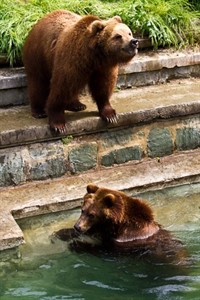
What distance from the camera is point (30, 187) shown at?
657cm

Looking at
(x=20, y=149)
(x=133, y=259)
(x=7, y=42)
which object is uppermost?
(x=7, y=42)

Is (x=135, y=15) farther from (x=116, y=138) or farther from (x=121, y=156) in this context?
(x=121, y=156)

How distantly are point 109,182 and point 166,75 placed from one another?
1.97m

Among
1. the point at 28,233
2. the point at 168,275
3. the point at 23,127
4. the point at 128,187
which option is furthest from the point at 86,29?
the point at 168,275

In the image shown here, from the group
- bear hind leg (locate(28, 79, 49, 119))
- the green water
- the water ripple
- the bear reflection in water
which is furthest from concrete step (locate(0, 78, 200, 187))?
the water ripple

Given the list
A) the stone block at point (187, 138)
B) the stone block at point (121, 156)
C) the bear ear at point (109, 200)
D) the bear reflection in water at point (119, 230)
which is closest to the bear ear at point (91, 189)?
the bear reflection in water at point (119, 230)

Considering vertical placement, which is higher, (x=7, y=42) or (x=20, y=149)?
(x=7, y=42)

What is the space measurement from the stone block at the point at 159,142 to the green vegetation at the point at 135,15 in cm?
135

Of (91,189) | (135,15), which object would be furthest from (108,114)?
(135,15)

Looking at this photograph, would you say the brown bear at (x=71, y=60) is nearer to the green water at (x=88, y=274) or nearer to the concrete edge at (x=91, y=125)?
the concrete edge at (x=91, y=125)

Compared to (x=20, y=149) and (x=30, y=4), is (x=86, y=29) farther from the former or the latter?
(x=30, y=4)

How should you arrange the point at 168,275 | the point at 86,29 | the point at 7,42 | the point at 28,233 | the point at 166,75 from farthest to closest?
1. the point at 166,75
2. the point at 7,42
3. the point at 86,29
4. the point at 28,233
5. the point at 168,275

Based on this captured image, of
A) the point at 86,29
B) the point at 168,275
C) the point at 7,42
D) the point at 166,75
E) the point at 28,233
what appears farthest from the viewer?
the point at 166,75

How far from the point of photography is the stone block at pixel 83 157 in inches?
268
